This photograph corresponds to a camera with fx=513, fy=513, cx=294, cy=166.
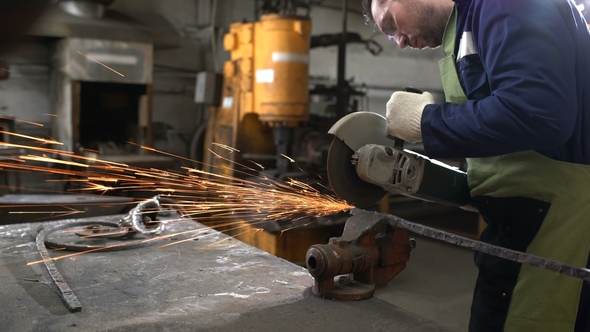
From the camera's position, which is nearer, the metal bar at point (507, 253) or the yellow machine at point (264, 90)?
the metal bar at point (507, 253)

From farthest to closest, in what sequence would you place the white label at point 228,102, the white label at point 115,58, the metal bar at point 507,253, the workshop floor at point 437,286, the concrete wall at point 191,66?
the concrete wall at point 191,66 → the white label at point 228,102 → the white label at point 115,58 → the workshop floor at point 437,286 → the metal bar at point 507,253

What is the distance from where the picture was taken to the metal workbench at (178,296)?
147 cm

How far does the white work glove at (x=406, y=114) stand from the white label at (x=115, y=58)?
421 cm

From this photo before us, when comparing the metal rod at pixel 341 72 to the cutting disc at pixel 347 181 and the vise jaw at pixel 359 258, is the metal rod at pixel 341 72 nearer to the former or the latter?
the cutting disc at pixel 347 181

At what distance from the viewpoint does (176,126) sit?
6.82 meters

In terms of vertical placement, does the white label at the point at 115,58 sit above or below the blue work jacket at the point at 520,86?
above

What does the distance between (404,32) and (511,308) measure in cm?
93

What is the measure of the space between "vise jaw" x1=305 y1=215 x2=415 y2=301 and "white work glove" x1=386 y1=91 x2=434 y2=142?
0.95 feet

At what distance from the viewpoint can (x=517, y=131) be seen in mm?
1294

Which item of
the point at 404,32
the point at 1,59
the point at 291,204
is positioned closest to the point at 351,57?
the point at 291,204

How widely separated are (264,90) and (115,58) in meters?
1.55

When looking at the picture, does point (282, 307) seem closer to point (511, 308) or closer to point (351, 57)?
point (511, 308)

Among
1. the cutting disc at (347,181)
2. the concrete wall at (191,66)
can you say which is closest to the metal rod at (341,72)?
the concrete wall at (191,66)

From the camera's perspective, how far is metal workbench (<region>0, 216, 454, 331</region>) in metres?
1.47
